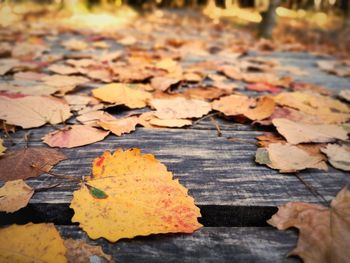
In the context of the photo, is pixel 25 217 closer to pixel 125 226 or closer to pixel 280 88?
pixel 125 226

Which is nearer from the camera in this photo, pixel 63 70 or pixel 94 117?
pixel 94 117

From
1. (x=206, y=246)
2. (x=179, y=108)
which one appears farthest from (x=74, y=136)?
(x=206, y=246)

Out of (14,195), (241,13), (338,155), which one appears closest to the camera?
(14,195)

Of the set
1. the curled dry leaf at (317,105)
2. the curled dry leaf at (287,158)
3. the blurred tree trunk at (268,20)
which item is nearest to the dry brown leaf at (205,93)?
the curled dry leaf at (317,105)

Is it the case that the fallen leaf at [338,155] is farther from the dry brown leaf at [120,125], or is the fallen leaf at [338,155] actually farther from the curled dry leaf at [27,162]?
the curled dry leaf at [27,162]

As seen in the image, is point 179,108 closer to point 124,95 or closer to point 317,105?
point 124,95

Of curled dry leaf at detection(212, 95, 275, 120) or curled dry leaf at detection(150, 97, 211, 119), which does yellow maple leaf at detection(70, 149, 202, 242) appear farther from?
curled dry leaf at detection(212, 95, 275, 120)
